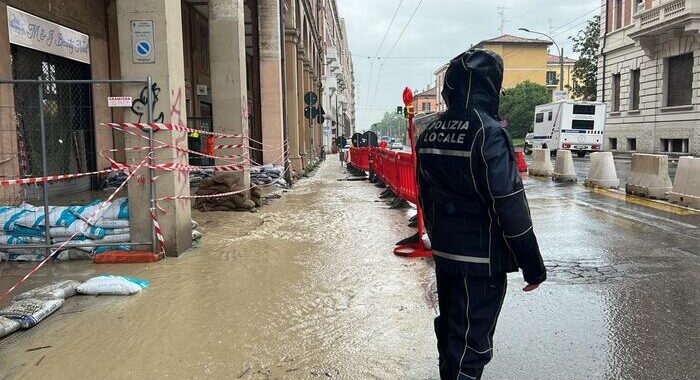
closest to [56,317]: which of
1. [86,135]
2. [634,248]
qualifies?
[634,248]

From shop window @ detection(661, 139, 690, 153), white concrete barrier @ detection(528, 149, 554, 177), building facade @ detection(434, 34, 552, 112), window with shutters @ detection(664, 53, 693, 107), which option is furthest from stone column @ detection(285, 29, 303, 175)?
building facade @ detection(434, 34, 552, 112)

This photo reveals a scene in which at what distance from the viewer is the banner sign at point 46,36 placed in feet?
34.9

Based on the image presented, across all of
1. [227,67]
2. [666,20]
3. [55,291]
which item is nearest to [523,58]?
[666,20]

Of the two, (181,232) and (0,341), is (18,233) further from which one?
(0,341)

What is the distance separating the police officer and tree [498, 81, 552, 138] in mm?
63144

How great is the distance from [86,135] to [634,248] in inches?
519

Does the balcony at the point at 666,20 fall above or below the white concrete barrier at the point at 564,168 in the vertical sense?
above

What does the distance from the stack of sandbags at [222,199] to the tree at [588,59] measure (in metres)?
42.6

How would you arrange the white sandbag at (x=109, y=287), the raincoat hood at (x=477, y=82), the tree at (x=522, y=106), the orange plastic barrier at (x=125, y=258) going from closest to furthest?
1. the raincoat hood at (x=477, y=82)
2. the white sandbag at (x=109, y=287)
3. the orange plastic barrier at (x=125, y=258)
4. the tree at (x=522, y=106)

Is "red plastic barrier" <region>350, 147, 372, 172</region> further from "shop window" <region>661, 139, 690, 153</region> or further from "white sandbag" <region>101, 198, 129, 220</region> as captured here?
"shop window" <region>661, 139, 690, 153</region>

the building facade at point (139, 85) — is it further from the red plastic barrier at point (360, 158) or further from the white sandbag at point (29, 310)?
the red plastic barrier at point (360, 158)

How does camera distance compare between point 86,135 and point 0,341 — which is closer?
point 0,341

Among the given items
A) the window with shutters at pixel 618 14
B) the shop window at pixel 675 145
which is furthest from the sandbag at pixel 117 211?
the window with shutters at pixel 618 14

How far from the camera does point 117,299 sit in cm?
505
